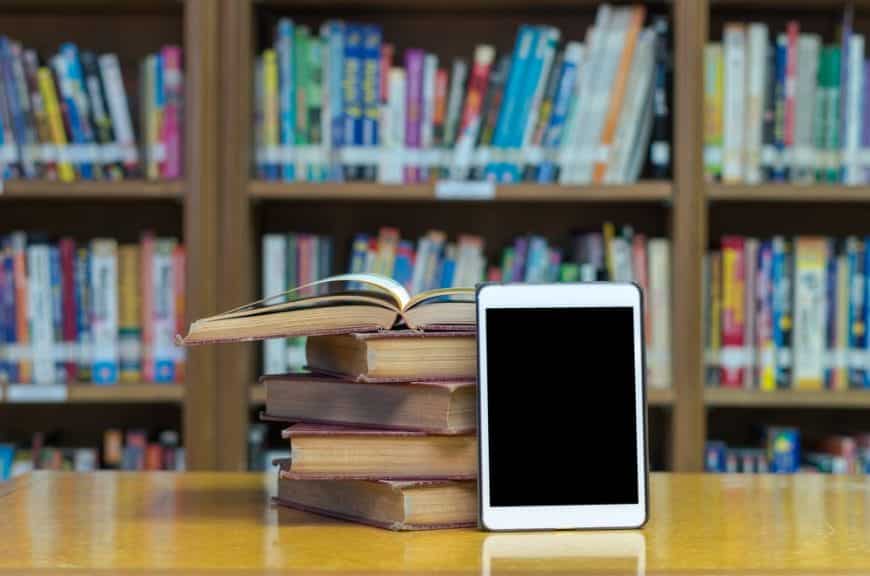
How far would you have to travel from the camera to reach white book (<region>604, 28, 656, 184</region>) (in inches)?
90.2

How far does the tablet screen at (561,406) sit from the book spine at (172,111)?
159cm

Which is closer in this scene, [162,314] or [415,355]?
[415,355]

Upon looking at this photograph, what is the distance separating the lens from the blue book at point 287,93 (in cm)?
229

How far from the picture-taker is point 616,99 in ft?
7.50

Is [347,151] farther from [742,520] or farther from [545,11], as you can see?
[742,520]

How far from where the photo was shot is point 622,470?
0.83m

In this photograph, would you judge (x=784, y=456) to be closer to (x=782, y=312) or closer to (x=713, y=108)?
(x=782, y=312)

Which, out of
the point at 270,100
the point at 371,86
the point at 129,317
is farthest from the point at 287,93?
the point at 129,317

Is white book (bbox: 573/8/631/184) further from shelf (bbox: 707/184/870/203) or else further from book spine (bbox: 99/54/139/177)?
book spine (bbox: 99/54/139/177)

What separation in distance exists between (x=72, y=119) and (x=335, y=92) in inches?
21.0

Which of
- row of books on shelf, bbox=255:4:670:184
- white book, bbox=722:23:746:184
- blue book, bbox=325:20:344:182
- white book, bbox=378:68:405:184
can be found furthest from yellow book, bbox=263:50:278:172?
white book, bbox=722:23:746:184

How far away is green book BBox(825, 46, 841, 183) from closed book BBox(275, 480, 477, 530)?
1.69 meters

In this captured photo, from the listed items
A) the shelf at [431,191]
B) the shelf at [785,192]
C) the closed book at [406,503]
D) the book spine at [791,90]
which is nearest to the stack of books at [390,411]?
the closed book at [406,503]

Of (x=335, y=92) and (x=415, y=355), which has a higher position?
(x=335, y=92)
